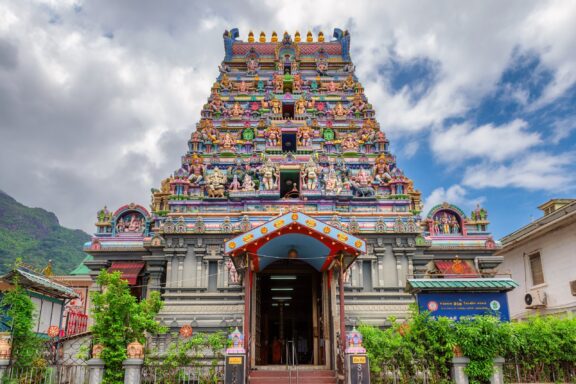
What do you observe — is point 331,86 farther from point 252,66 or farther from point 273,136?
point 273,136

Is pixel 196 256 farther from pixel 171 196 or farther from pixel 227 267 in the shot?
pixel 171 196

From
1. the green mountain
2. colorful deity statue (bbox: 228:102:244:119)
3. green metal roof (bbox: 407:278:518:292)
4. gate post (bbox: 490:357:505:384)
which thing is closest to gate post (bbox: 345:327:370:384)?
gate post (bbox: 490:357:505:384)

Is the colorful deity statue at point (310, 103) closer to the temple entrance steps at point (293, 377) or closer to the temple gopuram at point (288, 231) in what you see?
the temple gopuram at point (288, 231)

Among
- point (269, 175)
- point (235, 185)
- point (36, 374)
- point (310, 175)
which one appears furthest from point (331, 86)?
point (36, 374)

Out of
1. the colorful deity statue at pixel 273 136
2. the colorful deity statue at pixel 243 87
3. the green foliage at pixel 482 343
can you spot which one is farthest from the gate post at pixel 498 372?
the colorful deity statue at pixel 243 87

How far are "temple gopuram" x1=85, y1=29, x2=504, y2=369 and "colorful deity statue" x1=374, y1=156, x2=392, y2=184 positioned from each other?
0.27 ft

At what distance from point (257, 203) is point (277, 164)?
245 centimetres

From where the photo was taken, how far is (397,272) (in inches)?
826

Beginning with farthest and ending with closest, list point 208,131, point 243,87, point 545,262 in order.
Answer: point 243,87
point 208,131
point 545,262

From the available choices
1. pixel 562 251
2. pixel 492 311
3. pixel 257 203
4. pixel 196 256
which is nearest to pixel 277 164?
pixel 257 203

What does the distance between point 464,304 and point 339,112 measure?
14489 mm

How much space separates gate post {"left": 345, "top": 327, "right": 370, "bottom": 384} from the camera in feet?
41.7

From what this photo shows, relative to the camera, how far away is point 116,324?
43.3 ft

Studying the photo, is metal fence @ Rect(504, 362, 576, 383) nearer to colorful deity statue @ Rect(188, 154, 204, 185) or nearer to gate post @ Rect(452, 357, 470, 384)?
gate post @ Rect(452, 357, 470, 384)
